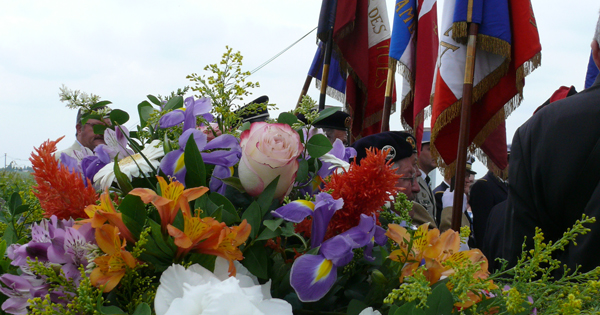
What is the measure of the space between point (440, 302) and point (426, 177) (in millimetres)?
4005

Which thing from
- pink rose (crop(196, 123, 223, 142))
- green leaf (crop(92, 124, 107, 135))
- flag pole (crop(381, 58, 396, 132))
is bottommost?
pink rose (crop(196, 123, 223, 142))

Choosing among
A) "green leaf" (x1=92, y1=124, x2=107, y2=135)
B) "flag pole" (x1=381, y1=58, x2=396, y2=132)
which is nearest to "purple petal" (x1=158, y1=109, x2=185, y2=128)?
"green leaf" (x1=92, y1=124, x2=107, y2=135)

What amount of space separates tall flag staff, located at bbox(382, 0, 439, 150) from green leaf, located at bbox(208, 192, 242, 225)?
3462 mm

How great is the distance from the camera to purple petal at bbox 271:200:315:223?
0.62 m

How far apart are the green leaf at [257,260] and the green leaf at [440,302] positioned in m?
0.20

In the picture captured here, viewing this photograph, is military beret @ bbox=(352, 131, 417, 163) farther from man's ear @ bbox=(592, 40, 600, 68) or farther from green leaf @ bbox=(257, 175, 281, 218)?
green leaf @ bbox=(257, 175, 281, 218)

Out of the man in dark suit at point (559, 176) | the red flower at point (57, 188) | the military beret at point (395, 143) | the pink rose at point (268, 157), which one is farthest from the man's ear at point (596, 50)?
the red flower at point (57, 188)

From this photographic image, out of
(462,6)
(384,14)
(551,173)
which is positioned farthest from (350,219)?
(384,14)

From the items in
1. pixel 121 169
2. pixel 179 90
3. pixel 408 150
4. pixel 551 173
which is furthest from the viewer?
pixel 408 150

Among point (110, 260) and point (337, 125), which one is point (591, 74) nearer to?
point (337, 125)

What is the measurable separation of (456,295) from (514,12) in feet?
10.5

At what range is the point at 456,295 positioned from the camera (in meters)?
0.58

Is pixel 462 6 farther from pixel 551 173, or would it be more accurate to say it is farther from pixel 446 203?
pixel 551 173

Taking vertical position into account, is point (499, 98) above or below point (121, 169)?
above
